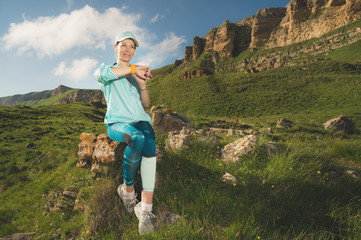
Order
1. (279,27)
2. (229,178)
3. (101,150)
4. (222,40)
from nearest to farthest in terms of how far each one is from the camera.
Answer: (229,178), (101,150), (279,27), (222,40)

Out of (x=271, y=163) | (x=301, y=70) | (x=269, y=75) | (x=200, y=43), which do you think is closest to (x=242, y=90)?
(x=269, y=75)

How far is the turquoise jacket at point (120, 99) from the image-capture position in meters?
2.22

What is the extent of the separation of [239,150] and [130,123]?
2.55 meters

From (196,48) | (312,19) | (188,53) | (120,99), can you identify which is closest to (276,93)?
(120,99)

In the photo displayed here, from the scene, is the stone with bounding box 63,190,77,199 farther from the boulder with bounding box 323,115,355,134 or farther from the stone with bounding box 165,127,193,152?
the boulder with bounding box 323,115,355,134

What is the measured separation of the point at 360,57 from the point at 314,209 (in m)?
91.1

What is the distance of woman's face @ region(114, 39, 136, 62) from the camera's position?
2379mm

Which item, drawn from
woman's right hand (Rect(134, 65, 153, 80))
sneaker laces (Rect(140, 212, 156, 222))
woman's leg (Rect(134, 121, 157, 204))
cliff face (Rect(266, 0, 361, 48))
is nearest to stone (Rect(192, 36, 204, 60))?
cliff face (Rect(266, 0, 361, 48))

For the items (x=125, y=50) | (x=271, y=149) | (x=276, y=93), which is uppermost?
(x=276, y=93)

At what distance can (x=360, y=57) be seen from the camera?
57.1m

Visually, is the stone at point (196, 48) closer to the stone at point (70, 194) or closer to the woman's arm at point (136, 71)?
the woman's arm at point (136, 71)

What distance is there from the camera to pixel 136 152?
2.04 metres

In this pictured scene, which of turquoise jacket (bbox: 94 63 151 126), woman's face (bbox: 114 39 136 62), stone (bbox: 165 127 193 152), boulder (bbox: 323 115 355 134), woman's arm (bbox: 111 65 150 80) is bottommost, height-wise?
boulder (bbox: 323 115 355 134)

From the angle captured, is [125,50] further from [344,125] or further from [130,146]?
[344,125]
